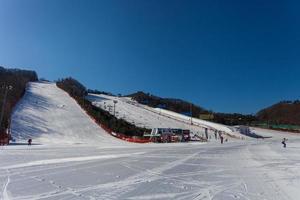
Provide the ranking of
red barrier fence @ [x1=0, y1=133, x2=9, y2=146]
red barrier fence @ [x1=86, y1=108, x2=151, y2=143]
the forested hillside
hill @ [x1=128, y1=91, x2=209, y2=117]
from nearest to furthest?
red barrier fence @ [x1=0, y1=133, x2=9, y2=146] → the forested hillside → red barrier fence @ [x1=86, y1=108, x2=151, y2=143] → hill @ [x1=128, y1=91, x2=209, y2=117]

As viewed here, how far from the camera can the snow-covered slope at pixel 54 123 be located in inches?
1829

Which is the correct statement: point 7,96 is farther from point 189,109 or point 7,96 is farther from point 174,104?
point 174,104

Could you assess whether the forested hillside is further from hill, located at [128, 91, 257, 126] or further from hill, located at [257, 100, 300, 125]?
hill, located at [257, 100, 300, 125]

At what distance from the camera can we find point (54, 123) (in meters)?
54.4

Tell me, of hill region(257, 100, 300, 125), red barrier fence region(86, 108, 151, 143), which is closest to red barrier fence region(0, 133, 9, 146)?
red barrier fence region(86, 108, 151, 143)

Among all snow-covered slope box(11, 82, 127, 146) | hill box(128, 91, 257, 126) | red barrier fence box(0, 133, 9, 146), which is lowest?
red barrier fence box(0, 133, 9, 146)

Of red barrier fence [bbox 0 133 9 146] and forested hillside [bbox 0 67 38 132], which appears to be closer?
red barrier fence [bbox 0 133 9 146]

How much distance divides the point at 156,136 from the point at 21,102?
2674 cm

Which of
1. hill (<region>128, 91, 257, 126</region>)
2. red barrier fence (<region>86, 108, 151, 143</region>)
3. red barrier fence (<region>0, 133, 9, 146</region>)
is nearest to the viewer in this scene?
red barrier fence (<region>0, 133, 9, 146</region>)

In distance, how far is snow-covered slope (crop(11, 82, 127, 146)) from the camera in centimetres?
4647

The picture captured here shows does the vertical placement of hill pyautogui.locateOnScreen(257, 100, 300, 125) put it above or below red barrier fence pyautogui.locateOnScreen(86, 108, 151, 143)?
above

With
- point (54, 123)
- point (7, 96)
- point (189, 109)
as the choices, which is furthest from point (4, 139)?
point (189, 109)

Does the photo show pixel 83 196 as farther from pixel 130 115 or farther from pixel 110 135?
pixel 130 115

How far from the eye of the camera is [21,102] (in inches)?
2576
